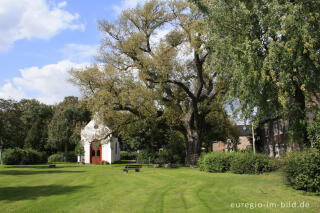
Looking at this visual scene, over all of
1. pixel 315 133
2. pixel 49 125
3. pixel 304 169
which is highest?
pixel 49 125

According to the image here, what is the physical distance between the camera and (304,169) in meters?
12.6

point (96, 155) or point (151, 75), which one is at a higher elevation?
point (151, 75)

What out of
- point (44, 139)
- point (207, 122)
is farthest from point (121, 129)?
point (44, 139)

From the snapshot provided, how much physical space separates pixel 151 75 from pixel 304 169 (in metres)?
21.0

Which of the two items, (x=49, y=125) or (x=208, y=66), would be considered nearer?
(x=208, y=66)

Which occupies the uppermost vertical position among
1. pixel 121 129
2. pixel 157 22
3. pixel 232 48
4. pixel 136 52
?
pixel 157 22

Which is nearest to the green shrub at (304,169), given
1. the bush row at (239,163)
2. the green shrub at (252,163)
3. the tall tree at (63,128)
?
the bush row at (239,163)

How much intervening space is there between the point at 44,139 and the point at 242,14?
54428 mm

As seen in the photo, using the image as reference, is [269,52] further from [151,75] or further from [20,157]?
→ [20,157]

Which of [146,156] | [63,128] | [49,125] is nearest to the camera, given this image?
[146,156]

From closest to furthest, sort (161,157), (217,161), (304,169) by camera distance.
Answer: (304,169) < (217,161) < (161,157)

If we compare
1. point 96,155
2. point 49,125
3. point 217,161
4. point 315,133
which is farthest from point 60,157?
point 315,133

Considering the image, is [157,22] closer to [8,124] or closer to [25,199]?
[8,124]

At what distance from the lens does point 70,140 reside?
5497 cm
